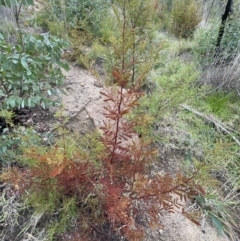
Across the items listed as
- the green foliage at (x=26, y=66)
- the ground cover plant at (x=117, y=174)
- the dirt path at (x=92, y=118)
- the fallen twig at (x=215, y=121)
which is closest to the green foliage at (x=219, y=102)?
the fallen twig at (x=215, y=121)

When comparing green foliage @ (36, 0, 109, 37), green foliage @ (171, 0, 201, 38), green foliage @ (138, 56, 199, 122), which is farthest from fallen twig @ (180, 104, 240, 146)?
green foliage @ (171, 0, 201, 38)

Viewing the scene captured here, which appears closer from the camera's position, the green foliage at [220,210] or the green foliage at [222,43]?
the green foliage at [220,210]

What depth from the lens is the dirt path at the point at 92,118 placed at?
1.27 m

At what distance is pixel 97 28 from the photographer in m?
2.60

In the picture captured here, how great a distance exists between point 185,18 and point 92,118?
2.20 metres

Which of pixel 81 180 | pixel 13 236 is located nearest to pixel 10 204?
pixel 13 236

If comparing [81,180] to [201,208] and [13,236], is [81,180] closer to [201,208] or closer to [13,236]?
[13,236]

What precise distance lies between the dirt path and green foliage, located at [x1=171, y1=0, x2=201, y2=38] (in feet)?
5.52

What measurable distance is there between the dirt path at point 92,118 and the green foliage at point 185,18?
5.52 feet

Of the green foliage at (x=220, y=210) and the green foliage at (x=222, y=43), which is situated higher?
the green foliage at (x=222, y=43)

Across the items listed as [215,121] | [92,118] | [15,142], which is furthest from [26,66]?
[215,121]

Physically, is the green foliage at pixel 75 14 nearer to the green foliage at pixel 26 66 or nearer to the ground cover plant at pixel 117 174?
the ground cover plant at pixel 117 174

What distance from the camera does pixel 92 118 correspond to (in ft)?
5.30

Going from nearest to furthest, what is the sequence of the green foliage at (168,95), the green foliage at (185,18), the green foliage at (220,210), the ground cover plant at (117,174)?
1. the ground cover plant at (117,174)
2. the green foliage at (220,210)
3. the green foliage at (168,95)
4. the green foliage at (185,18)
